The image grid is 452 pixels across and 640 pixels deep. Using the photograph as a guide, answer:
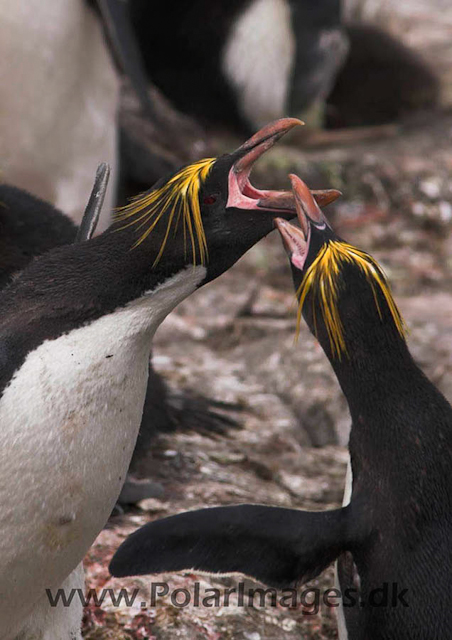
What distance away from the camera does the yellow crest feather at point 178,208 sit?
2.03 m

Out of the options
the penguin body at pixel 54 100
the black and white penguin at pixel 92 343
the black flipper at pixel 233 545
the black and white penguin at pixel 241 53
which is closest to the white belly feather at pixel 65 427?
the black and white penguin at pixel 92 343

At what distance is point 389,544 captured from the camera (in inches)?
85.4

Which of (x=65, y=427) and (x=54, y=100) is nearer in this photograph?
(x=65, y=427)

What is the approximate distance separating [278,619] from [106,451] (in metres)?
0.80

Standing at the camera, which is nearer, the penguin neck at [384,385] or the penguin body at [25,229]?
the penguin neck at [384,385]

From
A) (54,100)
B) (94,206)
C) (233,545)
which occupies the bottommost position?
(233,545)

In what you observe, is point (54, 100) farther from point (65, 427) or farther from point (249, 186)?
point (65, 427)

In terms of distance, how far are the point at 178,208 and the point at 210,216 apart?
2.3 inches

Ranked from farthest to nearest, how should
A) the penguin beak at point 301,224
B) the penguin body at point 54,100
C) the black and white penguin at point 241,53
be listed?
the black and white penguin at point 241,53 → the penguin body at point 54,100 → the penguin beak at point 301,224

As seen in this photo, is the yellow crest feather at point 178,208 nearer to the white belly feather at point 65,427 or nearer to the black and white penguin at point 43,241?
the white belly feather at point 65,427

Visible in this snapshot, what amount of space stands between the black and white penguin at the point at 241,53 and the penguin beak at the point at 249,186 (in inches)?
154

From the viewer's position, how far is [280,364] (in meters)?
4.25

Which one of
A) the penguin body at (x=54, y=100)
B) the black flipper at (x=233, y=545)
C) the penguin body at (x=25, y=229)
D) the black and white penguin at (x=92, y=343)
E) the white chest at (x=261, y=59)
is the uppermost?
the white chest at (x=261, y=59)

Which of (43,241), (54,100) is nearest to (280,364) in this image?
(54,100)
